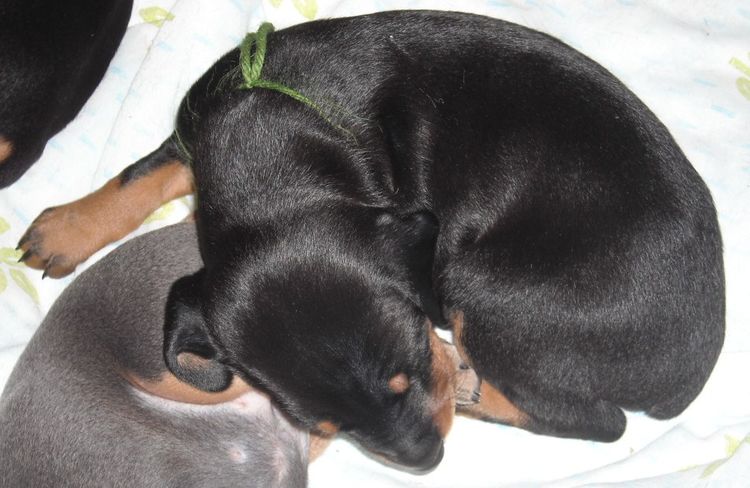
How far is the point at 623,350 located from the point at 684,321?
0.75 ft

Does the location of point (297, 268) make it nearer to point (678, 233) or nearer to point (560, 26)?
point (678, 233)

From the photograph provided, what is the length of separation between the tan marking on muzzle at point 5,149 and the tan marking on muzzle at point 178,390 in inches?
44.1

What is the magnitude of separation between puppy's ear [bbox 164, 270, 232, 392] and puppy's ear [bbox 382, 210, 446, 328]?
0.69m

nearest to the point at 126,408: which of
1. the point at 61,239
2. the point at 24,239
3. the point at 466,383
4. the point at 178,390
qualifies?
the point at 178,390

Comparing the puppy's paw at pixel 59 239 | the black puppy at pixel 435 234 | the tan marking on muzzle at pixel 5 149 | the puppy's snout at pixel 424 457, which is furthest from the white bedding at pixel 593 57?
the puppy's snout at pixel 424 457

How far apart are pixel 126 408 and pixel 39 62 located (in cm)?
145

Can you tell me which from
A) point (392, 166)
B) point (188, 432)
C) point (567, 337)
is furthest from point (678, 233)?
point (188, 432)

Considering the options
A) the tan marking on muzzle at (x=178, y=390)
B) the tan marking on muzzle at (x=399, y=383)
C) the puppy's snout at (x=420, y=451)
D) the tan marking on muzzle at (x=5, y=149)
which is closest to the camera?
the tan marking on muzzle at (x=399, y=383)

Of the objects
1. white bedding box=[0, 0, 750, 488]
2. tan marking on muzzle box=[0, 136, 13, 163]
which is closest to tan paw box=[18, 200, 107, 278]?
white bedding box=[0, 0, 750, 488]

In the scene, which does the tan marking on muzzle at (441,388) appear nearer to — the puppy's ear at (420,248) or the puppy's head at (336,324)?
the puppy's head at (336,324)

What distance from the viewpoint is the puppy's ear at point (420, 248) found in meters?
3.15

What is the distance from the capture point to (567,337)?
136 inches

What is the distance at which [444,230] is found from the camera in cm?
362

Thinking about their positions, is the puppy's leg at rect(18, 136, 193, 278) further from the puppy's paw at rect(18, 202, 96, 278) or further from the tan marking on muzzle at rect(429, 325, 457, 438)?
the tan marking on muzzle at rect(429, 325, 457, 438)
